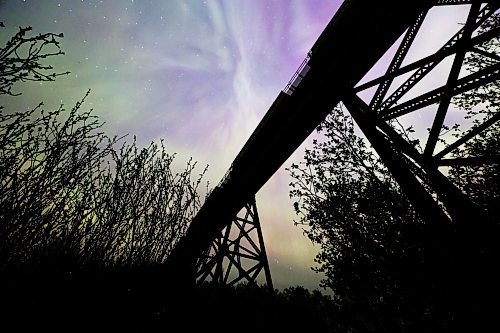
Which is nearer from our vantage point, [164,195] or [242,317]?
[164,195]

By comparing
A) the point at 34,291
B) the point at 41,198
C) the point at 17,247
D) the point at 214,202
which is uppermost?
the point at 214,202

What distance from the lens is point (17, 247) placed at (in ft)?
8.69

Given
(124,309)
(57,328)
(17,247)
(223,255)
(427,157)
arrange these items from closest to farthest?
(427,157), (17,247), (57,328), (124,309), (223,255)

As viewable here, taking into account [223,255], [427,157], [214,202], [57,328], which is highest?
[214,202]

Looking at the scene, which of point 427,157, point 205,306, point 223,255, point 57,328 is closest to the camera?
point 427,157

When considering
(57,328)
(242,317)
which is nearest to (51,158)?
(57,328)

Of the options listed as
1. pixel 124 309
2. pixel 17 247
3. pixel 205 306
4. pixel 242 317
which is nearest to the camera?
pixel 17 247

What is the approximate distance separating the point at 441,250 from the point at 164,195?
4788mm

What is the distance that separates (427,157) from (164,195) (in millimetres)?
4757

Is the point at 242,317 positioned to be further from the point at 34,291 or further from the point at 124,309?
the point at 34,291

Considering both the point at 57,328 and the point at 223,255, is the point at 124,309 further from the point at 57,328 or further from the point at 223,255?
the point at 223,255

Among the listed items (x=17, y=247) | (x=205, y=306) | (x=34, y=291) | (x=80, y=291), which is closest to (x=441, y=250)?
(x=17, y=247)

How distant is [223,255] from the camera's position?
7.36 m

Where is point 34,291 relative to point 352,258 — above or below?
below
